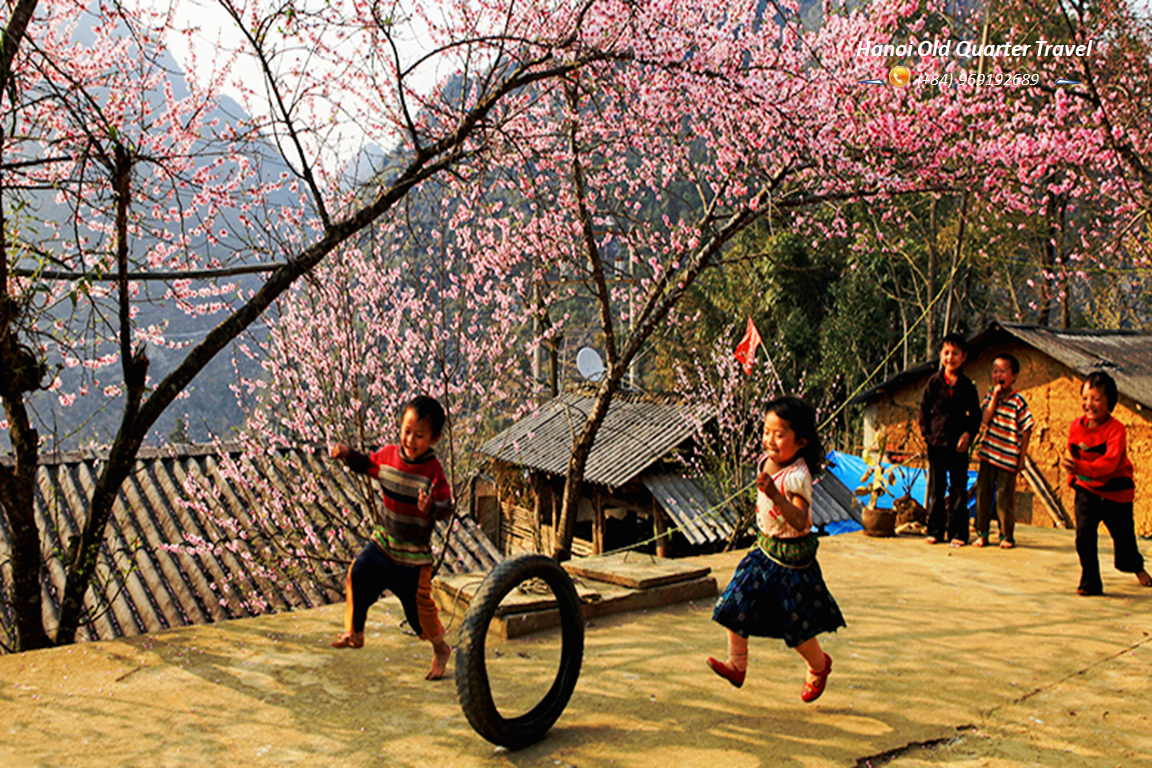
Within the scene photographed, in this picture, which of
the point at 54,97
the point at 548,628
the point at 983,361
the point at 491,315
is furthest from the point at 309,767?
the point at 983,361

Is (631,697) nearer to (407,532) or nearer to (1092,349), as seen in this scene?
(407,532)

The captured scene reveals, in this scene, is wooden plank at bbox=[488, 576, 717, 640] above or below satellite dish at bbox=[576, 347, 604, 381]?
below

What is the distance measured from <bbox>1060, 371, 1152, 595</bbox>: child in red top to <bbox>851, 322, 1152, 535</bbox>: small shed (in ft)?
12.3

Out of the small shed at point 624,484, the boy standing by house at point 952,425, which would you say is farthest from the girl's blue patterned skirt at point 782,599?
the small shed at point 624,484

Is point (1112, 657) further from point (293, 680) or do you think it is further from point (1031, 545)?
point (293, 680)

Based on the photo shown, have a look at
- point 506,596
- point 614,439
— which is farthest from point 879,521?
point 614,439

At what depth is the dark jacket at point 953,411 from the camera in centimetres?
667

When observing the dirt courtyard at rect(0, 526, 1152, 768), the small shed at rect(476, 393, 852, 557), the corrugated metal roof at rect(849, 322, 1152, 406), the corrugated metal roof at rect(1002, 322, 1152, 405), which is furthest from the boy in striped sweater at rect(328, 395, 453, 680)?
the small shed at rect(476, 393, 852, 557)

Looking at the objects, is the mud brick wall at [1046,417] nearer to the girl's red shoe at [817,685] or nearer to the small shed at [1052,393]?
the small shed at [1052,393]

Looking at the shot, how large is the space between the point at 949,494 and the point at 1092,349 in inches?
205

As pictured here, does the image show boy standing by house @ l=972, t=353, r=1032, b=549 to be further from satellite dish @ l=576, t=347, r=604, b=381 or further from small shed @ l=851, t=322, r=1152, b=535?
satellite dish @ l=576, t=347, r=604, b=381

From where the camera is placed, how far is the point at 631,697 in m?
3.50

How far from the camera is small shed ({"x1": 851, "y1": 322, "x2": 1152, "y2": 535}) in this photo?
394 inches

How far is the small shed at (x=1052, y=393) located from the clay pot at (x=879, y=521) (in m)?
1.81
